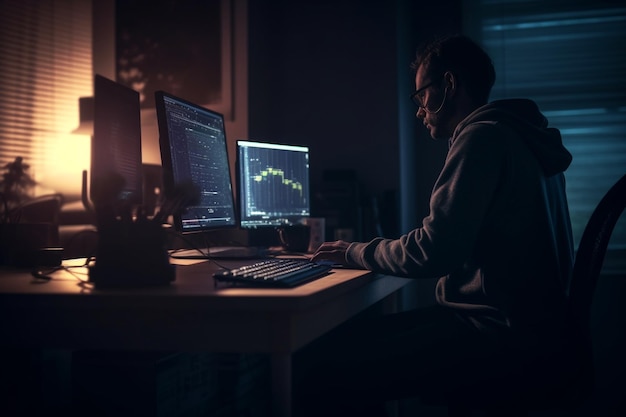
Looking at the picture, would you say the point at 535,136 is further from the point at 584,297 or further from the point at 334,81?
the point at 334,81

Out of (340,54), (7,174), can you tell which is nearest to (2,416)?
(340,54)

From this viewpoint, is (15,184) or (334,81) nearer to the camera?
(334,81)

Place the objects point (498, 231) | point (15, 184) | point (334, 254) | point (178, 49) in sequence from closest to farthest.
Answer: point (498, 231) → point (334, 254) → point (178, 49) → point (15, 184)

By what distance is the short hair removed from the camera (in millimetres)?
1784

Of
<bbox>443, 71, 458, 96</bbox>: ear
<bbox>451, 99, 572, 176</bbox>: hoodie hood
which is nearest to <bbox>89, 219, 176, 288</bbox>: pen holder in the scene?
<bbox>451, 99, 572, 176</bbox>: hoodie hood

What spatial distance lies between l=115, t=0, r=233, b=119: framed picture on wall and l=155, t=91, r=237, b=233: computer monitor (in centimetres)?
93

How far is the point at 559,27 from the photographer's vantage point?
125 inches

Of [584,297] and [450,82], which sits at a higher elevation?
[450,82]

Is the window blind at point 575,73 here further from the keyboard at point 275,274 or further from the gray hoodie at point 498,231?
the keyboard at point 275,274

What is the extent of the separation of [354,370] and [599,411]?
2120mm

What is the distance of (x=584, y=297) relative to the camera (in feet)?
4.46

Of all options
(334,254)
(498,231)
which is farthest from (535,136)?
(334,254)

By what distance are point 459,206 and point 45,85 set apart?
13.2ft

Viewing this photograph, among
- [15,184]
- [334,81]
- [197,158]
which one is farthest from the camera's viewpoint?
[15,184]
